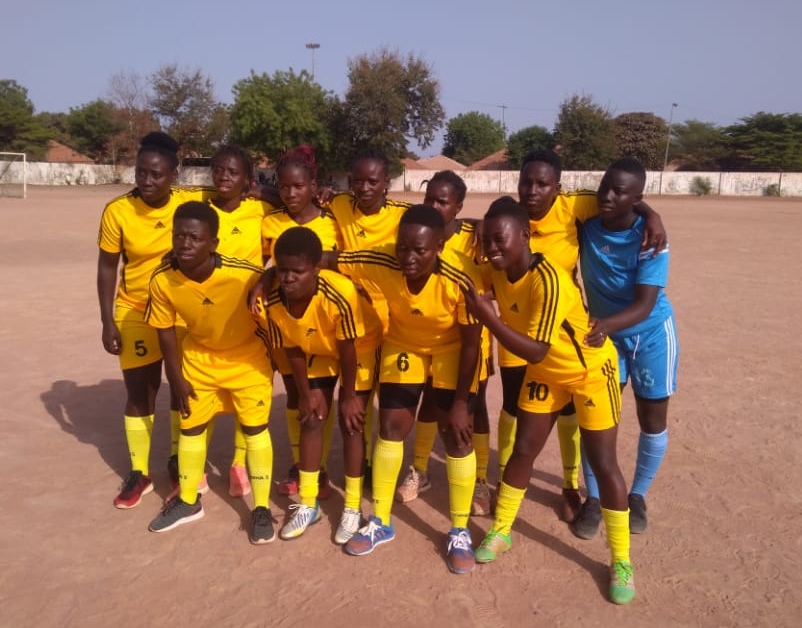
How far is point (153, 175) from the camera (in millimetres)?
4062

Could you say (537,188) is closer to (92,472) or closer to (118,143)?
(92,472)

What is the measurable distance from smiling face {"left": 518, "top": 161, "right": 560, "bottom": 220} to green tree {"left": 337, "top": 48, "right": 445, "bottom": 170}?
136 feet

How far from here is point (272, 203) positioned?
4520 mm

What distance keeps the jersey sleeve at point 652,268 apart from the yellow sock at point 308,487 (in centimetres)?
222

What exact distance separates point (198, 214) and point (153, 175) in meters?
0.74

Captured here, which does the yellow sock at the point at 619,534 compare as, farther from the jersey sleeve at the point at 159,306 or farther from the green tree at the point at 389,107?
the green tree at the point at 389,107

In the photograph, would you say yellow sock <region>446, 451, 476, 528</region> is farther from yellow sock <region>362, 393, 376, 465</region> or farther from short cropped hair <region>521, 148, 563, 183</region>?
short cropped hair <region>521, 148, 563, 183</region>

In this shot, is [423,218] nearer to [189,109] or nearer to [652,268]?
[652,268]

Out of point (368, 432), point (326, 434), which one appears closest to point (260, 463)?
point (326, 434)

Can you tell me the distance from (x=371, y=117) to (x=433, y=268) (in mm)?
43393

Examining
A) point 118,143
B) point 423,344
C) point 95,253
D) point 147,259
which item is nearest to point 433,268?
point 423,344

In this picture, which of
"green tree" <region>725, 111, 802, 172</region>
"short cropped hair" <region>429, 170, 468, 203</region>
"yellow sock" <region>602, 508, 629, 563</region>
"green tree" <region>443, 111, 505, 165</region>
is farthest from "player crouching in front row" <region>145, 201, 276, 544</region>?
"green tree" <region>443, 111, 505, 165</region>

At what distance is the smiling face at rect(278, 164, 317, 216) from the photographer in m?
4.04

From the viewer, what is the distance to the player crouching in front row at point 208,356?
370 centimetres
